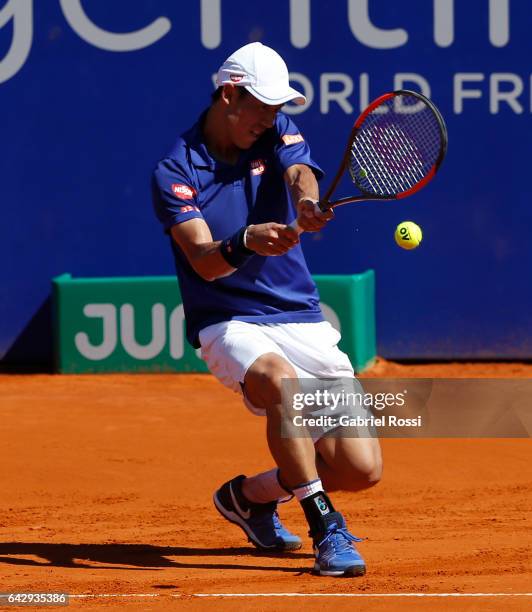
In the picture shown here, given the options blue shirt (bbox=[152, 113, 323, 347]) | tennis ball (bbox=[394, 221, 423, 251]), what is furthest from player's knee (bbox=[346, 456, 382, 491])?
tennis ball (bbox=[394, 221, 423, 251])

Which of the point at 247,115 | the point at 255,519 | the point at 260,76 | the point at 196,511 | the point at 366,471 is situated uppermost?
the point at 260,76

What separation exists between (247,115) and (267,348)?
2.68 ft

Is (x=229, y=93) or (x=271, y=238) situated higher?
(x=229, y=93)

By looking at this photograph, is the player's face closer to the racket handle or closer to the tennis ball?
the racket handle

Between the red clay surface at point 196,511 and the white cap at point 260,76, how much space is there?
162 centimetres

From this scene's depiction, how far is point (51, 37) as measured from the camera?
9.09 metres


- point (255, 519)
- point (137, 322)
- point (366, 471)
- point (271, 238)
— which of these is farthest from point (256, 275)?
point (137, 322)

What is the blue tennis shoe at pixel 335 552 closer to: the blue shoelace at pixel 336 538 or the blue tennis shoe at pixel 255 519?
the blue shoelace at pixel 336 538

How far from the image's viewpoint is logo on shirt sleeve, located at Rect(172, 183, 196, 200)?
4822mm

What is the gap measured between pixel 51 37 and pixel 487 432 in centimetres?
401

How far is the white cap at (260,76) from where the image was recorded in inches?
188

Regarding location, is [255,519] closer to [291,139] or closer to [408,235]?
[408,235]

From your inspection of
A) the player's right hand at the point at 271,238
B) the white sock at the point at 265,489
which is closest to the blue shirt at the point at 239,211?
the player's right hand at the point at 271,238

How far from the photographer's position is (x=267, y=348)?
15.7ft
